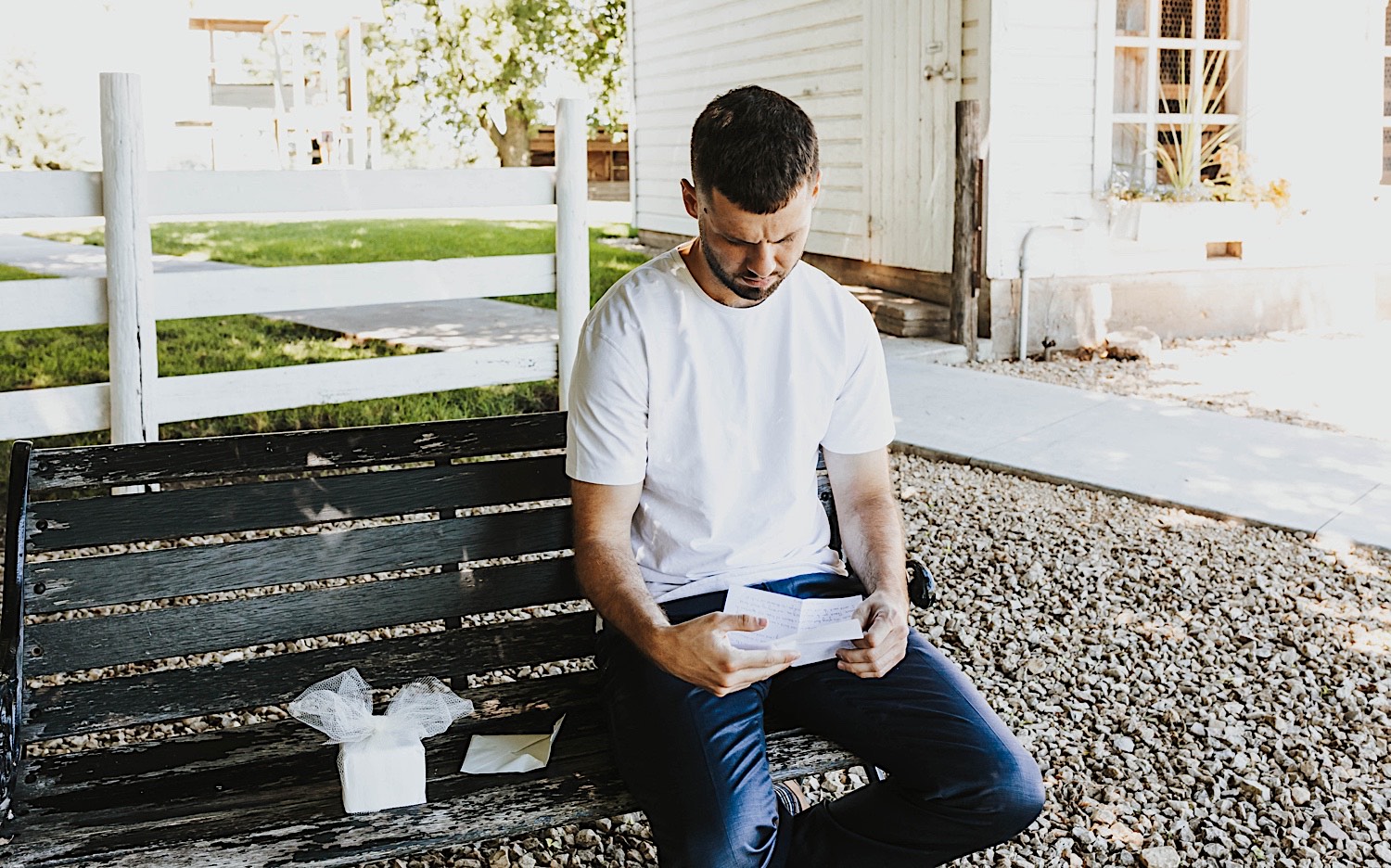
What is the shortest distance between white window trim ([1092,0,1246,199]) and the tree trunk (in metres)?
17.3

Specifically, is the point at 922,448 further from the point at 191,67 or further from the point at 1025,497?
the point at 191,67

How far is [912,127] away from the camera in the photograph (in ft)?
27.9

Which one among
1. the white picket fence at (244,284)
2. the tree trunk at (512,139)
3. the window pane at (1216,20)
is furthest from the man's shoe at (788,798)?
the tree trunk at (512,139)

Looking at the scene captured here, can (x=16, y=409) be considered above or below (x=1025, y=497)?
above

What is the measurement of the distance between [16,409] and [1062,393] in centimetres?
493

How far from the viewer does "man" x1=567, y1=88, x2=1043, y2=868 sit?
2.13m

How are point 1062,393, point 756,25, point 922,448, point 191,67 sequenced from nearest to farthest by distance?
point 922,448 → point 1062,393 → point 756,25 → point 191,67

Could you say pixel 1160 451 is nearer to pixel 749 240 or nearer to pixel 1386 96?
pixel 749 240

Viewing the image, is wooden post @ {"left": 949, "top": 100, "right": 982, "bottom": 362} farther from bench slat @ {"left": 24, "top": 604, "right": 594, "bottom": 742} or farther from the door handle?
bench slat @ {"left": 24, "top": 604, "right": 594, "bottom": 742}

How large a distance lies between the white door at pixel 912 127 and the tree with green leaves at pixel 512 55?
13.2 metres

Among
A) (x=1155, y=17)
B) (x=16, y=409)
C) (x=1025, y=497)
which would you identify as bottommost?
(x=1025, y=497)

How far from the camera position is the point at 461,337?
26.3ft

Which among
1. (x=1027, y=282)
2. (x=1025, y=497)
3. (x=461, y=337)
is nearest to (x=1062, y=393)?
(x=1027, y=282)

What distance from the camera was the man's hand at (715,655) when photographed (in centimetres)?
208
